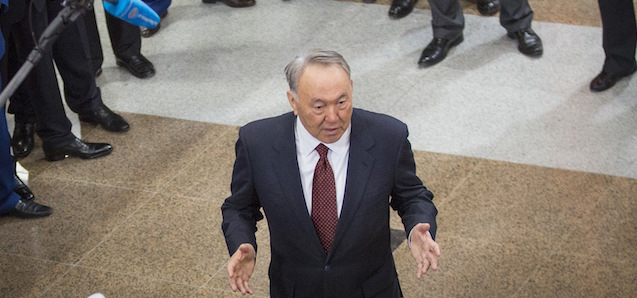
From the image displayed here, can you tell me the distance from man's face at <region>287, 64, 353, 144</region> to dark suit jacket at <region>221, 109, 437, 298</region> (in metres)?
0.16

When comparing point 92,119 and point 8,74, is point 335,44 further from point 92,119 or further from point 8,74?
point 8,74

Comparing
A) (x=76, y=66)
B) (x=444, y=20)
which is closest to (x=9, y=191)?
(x=76, y=66)

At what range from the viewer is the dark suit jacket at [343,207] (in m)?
3.06

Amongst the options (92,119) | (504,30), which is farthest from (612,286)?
(92,119)

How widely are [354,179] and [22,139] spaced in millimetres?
Result: 3521

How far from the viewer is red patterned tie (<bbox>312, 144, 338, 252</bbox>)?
10.1 ft

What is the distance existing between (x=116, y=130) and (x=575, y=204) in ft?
9.40

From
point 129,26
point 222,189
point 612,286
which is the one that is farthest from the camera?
point 129,26

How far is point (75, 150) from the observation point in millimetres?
5785

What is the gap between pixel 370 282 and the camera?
126 inches

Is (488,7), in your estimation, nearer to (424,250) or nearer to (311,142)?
(311,142)

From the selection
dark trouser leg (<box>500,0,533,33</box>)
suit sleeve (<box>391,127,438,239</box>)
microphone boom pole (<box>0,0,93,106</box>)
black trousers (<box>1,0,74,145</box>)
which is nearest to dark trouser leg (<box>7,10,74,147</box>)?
black trousers (<box>1,0,74,145</box>)

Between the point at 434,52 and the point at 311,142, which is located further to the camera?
the point at 434,52

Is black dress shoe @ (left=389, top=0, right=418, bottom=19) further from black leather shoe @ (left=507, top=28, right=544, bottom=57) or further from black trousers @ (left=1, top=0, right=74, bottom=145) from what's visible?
black trousers @ (left=1, top=0, right=74, bottom=145)
